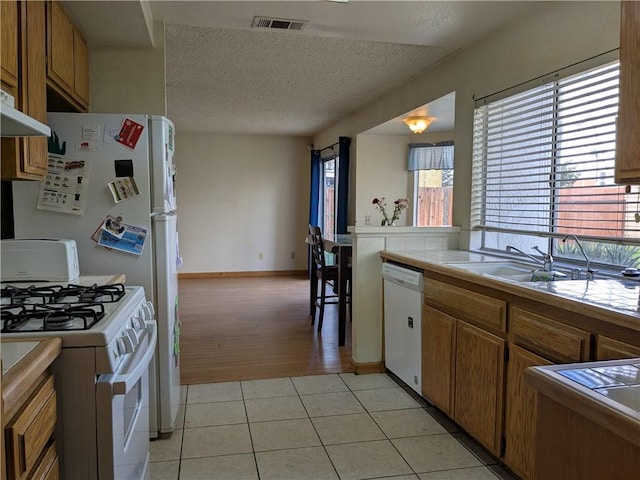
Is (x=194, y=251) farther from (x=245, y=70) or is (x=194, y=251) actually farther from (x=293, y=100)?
(x=245, y=70)

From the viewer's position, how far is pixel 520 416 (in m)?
1.95

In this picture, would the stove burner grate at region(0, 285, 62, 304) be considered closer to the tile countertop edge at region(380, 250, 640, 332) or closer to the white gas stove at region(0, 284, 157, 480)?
the white gas stove at region(0, 284, 157, 480)

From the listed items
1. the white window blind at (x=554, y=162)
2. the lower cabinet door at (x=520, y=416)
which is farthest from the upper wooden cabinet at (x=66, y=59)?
the white window blind at (x=554, y=162)

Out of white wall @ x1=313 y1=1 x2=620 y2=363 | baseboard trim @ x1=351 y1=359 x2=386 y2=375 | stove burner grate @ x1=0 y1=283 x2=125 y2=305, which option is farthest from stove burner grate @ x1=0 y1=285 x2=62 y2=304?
baseboard trim @ x1=351 y1=359 x2=386 y2=375

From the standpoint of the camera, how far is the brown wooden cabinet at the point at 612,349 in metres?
1.45

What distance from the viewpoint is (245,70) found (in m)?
4.04

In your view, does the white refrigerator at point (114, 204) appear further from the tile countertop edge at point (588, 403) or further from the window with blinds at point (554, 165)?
the window with blinds at point (554, 165)

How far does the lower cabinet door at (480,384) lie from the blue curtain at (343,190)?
3.82 meters

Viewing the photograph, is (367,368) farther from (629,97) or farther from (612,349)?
(629,97)

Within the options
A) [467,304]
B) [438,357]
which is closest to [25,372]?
[467,304]

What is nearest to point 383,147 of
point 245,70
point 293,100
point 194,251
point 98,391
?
point 293,100

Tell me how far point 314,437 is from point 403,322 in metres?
0.93

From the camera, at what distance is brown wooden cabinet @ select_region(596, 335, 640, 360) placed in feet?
4.76

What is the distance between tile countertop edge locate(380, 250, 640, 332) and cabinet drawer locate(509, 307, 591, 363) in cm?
8
